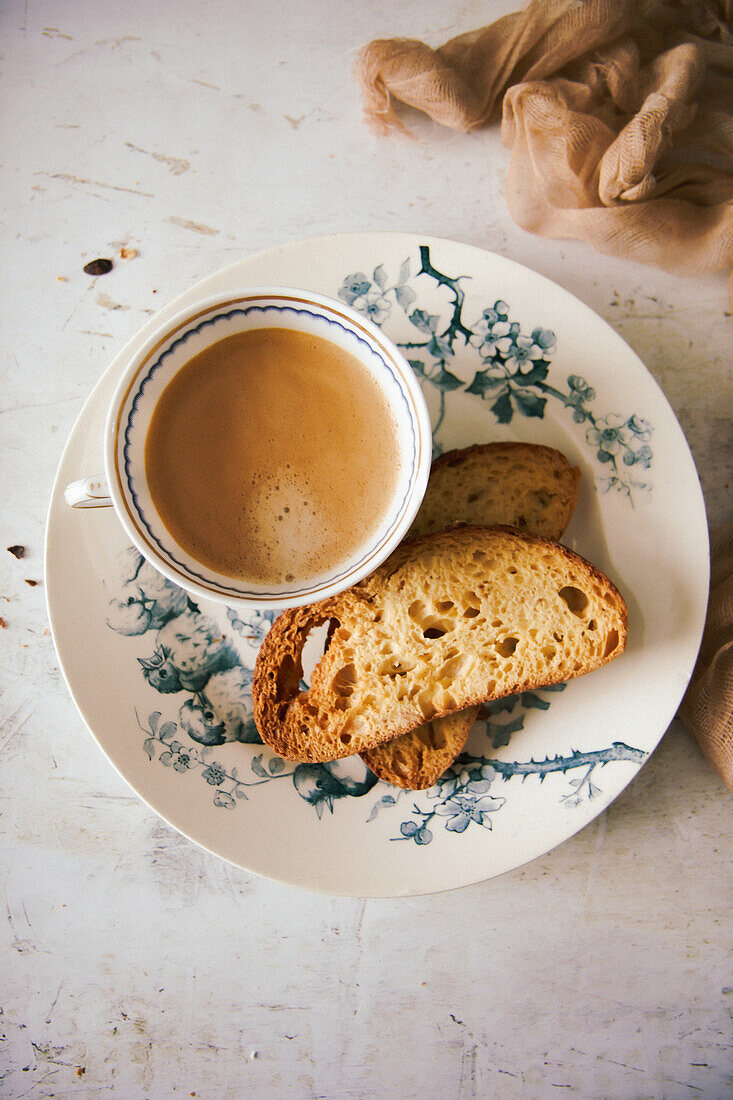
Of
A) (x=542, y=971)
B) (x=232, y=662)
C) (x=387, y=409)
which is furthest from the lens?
(x=542, y=971)

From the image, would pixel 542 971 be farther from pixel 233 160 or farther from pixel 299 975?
pixel 233 160

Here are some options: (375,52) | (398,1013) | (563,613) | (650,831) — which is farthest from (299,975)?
Result: (375,52)

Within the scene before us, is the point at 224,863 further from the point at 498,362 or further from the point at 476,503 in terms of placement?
the point at 498,362

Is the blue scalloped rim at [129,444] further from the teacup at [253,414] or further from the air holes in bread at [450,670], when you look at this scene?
the air holes in bread at [450,670]

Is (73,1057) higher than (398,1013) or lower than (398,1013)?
lower

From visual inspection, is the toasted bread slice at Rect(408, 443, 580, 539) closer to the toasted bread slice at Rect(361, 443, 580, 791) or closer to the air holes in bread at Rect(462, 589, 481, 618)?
the toasted bread slice at Rect(361, 443, 580, 791)

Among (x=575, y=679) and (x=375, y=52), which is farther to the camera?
(x=375, y=52)

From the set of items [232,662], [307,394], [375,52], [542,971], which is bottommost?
[542,971]

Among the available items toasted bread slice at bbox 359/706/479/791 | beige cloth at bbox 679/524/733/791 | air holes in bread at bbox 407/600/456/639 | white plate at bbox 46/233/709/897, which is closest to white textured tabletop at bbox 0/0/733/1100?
beige cloth at bbox 679/524/733/791
